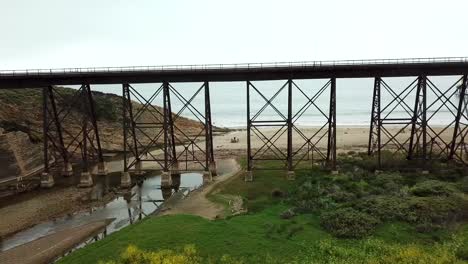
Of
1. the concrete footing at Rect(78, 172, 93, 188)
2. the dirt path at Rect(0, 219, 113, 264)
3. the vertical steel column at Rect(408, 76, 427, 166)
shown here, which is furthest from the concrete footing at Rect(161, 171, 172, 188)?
the vertical steel column at Rect(408, 76, 427, 166)

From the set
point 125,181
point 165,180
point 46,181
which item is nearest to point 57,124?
point 46,181

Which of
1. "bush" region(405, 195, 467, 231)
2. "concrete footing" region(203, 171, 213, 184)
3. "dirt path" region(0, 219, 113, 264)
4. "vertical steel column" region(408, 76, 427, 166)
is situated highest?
"vertical steel column" region(408, 76, 427, 166)

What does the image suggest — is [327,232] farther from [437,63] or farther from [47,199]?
[47,199]

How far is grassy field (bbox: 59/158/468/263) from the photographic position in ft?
52.3

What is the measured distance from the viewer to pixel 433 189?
22641 mm

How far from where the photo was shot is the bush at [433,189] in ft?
73.0

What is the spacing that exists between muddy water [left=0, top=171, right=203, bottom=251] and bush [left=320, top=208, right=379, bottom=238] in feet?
35.6

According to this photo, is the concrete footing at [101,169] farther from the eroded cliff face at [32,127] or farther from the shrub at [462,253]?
the shrub at [462,253]

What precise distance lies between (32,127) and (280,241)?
35353 mm

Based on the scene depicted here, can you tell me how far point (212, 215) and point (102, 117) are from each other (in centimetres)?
3792

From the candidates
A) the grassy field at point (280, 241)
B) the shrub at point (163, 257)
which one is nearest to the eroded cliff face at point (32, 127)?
the grassy field at point (280, 241)

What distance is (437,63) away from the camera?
93.8ft

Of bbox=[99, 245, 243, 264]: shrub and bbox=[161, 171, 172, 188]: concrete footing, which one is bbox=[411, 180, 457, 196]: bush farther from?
bbox=[161, 171, 172, 188]: concrete footing

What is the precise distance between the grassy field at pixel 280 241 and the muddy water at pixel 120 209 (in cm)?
420
